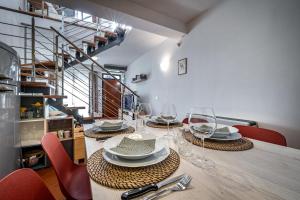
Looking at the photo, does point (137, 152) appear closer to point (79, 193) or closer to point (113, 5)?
point (79, 193)

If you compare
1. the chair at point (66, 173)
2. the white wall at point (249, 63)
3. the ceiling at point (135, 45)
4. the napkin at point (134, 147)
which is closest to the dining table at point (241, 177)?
the napkin at point (134, 147)

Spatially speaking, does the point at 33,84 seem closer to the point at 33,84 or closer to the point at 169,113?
the point at 33,84

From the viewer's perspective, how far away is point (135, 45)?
142 inches

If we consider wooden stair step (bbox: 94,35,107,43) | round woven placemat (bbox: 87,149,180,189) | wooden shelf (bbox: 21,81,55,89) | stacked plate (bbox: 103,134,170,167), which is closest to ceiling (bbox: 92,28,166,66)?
wooden stair step (bbox: 94,35,107,43)

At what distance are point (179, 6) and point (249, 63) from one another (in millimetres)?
1275

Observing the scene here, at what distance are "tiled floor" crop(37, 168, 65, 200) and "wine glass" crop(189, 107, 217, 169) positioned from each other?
1.61 m

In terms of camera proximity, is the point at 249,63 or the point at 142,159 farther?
the point at 249,63

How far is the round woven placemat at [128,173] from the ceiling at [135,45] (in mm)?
2881

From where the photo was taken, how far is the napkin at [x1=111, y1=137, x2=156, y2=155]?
0.51 m

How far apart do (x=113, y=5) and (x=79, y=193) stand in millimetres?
2030

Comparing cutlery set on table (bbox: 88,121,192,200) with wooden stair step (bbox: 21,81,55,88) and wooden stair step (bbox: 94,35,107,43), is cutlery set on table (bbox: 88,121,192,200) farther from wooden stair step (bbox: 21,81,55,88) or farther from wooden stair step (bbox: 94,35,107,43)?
wooden stair step (bbox: 94,35,107,43)

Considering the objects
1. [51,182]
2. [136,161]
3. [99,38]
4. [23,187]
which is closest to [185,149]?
[136,161]

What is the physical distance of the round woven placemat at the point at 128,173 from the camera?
38cm

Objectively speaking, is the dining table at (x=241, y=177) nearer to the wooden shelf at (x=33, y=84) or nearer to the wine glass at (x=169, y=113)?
the wine glass at (x=169, y=113)
